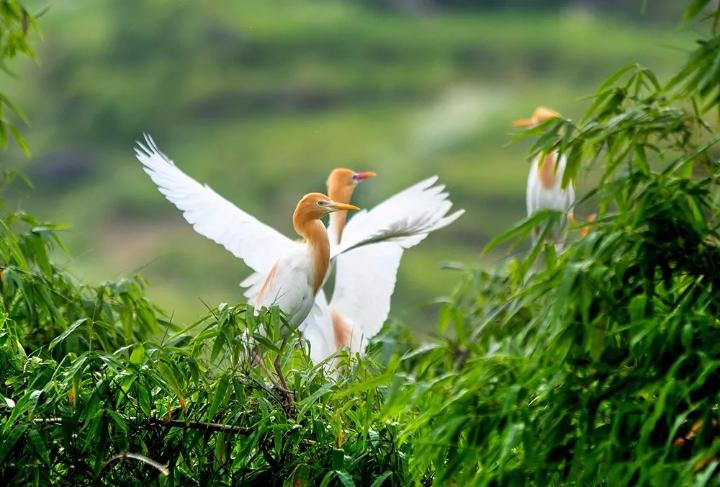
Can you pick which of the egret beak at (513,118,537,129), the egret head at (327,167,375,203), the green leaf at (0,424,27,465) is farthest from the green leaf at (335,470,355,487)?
the egret beak at (513,118,537,129)

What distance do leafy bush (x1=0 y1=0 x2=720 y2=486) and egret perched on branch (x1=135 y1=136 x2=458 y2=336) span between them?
592 millimetres

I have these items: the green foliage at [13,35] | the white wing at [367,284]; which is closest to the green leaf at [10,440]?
the green foliage at [13,35]

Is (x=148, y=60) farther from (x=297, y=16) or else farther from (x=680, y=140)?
(x=680, y=140)

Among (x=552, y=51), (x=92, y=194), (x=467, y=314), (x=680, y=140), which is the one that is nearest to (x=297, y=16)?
(x=552, y=51)

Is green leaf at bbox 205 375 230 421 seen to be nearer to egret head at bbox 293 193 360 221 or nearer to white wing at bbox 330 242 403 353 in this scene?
egret head at bbox 293 193 360 221

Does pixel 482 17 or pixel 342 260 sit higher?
→ pixel 482 17

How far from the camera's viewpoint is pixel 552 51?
20.7 metres

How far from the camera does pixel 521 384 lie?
1.54 m

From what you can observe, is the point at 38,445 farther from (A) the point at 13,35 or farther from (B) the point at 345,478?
(A) the point at 13,35

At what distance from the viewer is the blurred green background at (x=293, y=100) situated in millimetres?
15367

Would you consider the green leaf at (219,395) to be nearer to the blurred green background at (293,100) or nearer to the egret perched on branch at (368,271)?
the egret perched on branch at (368,271)

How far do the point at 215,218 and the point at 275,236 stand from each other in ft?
0.49

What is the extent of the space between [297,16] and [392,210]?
61.8ft

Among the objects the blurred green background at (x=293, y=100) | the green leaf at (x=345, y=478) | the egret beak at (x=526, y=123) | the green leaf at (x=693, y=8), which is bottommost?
the green leaf at (x=345, y=478)
